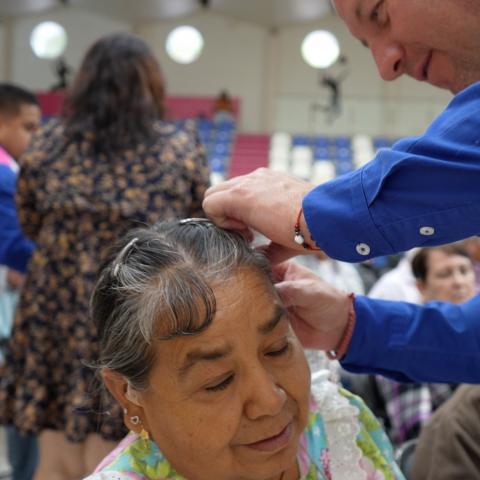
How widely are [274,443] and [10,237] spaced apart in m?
1.46

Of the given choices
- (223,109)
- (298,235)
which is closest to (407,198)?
(298,235)

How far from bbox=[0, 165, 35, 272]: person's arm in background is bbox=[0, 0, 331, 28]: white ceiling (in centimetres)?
1232

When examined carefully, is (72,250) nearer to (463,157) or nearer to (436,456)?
(436,456)

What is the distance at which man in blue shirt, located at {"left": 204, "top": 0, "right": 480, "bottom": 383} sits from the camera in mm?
943

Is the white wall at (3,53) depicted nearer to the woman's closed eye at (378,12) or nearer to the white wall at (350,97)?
the white wall at (350,97)

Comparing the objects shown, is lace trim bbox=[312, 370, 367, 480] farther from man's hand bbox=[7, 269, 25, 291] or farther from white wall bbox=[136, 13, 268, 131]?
white wall bbox=[136, 13, 268, 131]

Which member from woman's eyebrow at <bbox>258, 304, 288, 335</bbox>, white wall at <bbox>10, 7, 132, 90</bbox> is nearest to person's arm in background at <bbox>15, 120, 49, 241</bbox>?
woman's eyebrow at <bbox>258, 304, 288, 335</bbox>

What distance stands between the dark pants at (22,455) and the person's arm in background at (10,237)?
0.85m

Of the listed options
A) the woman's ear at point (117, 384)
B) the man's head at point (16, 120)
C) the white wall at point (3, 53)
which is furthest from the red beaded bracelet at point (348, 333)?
the white wall at point (3, 53)

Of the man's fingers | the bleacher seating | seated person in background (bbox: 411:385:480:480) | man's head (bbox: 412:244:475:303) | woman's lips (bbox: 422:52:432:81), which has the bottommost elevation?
the bleacher seating

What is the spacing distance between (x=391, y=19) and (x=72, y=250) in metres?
1.26

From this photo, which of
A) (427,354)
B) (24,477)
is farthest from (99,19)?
(427,354)

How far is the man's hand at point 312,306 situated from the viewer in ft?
4.30

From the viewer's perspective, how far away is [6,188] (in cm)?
236
